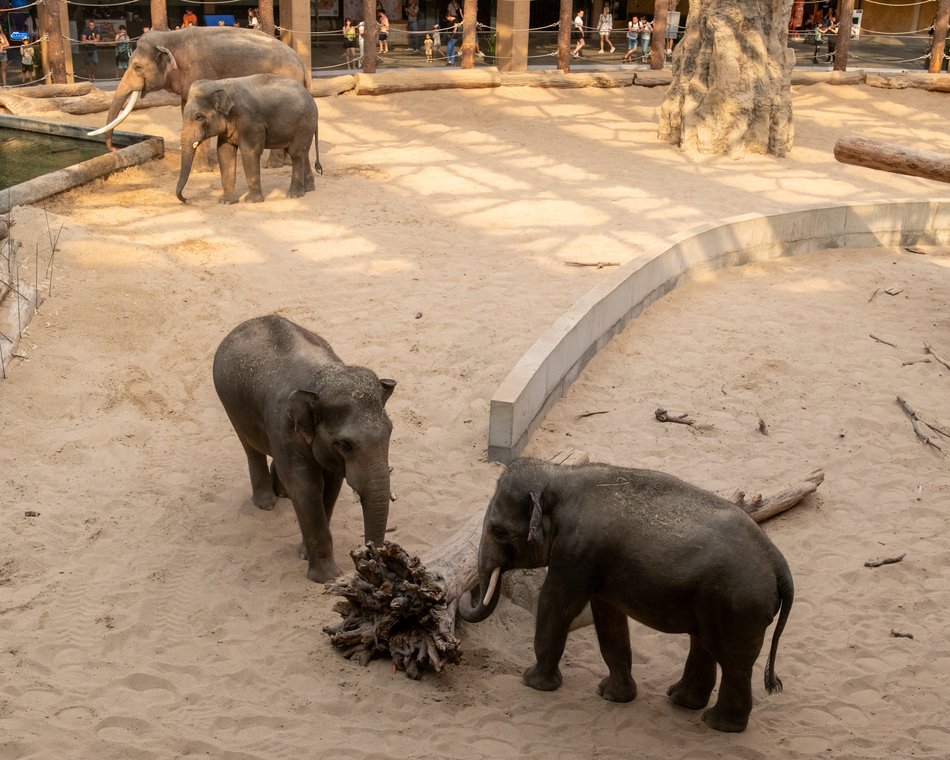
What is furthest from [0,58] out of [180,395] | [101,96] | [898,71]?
[898,71]

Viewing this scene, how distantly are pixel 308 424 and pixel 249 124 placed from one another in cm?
756

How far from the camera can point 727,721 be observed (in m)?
5.06

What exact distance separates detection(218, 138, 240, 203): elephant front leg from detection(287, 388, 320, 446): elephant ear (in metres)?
7.47

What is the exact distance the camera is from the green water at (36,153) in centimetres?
1322

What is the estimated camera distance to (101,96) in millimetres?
16391

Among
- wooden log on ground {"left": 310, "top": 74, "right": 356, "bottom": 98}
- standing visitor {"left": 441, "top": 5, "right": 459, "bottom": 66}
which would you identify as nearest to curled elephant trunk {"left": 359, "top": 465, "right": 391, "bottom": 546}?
wooden log on ground {"left": 310, "top": 74, "right": 356, "bottom": 98}

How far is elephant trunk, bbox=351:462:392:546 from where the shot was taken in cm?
552

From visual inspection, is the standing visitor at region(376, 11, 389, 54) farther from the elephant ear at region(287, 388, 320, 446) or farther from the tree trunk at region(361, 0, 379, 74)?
the elephant ear at region(287, 388, 320, 446)

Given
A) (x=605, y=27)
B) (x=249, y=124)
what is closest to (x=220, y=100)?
(x=249, y=124)

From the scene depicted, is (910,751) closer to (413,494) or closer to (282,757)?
(282,757)

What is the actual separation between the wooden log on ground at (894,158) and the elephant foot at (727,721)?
148 inches

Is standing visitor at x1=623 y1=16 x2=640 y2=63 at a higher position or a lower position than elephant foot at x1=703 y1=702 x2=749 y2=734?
Answer: higher

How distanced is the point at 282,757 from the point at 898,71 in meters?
21.9

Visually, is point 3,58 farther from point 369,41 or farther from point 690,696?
point 690,696
